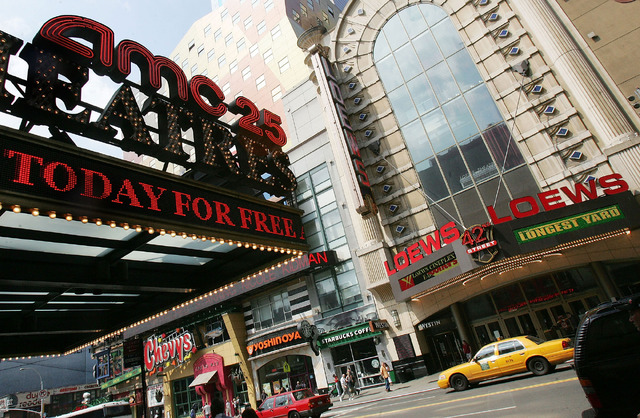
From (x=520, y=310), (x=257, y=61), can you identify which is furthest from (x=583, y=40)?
(x=257, y=61)

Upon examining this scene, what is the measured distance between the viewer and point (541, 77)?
23766 mm

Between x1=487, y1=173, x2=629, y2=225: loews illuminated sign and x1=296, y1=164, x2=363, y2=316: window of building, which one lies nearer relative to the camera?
x1=487, y1=173, x2=629, y2=225: loews illuminated sign

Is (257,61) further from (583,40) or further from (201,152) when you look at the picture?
(201,152)

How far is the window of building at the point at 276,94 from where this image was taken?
135ft

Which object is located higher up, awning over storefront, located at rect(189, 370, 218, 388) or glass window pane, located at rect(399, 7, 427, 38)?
glass window pane, located at rect(399, 7, 427, 38)

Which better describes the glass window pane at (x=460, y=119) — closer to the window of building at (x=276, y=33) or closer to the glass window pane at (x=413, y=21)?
the glass window pane at (x=413, y=21)

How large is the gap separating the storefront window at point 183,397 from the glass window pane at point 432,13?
39378mm

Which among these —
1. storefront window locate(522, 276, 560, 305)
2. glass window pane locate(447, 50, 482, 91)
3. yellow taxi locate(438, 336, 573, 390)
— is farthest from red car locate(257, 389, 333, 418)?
glass window pane locate(447, 50, 482, 91)

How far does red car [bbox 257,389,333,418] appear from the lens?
1761 cm

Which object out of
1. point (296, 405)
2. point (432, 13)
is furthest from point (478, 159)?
point (296, 405)

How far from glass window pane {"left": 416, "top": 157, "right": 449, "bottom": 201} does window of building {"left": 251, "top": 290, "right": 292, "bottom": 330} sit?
15096mm

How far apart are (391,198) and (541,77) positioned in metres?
12.4

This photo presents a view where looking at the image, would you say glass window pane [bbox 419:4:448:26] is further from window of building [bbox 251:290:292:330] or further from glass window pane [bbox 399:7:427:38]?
window of building [bbox 251:290:292:330]

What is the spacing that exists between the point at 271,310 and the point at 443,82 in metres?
23.7
